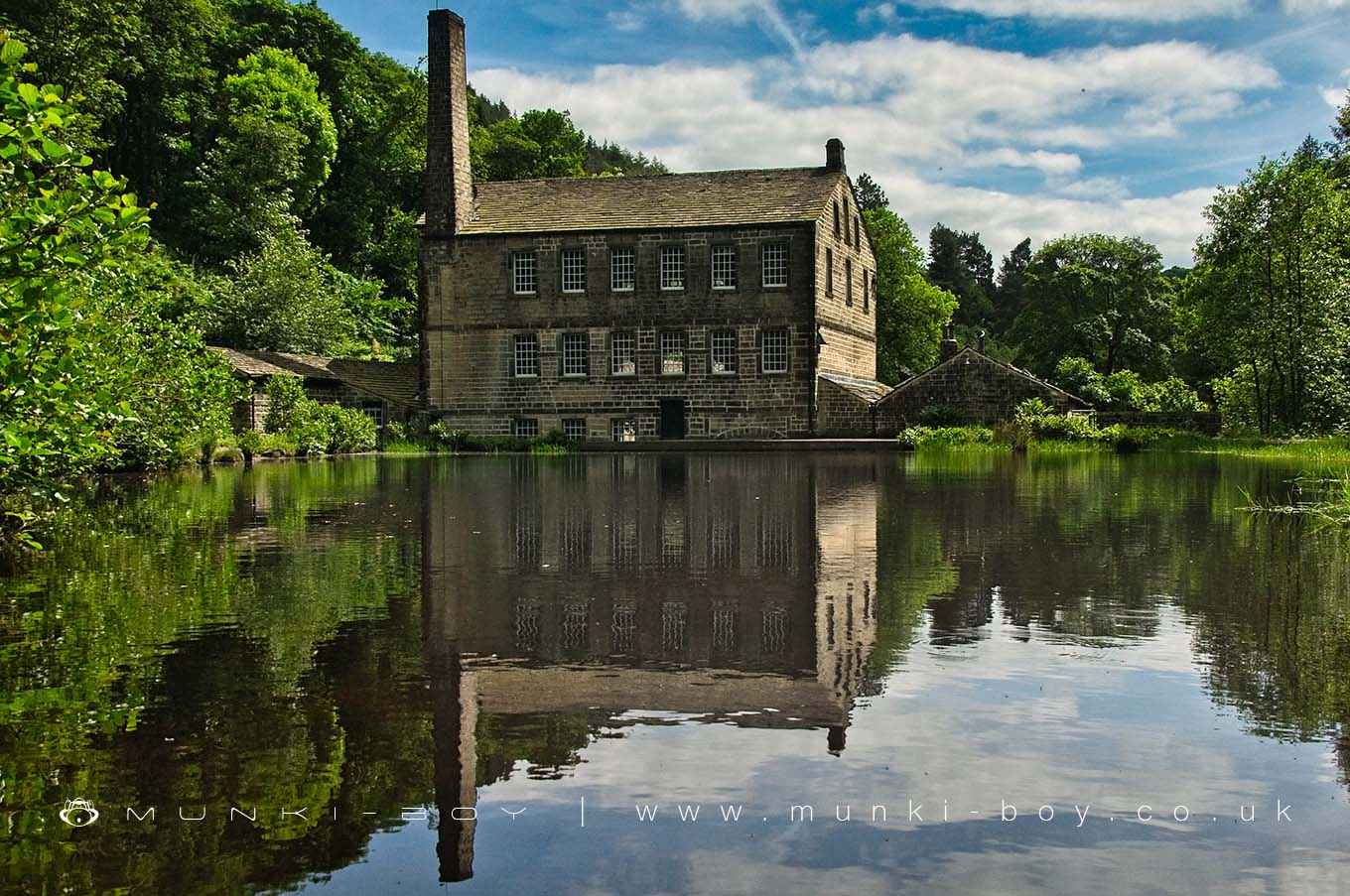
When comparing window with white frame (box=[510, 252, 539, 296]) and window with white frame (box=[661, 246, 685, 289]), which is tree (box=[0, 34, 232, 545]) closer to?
window with white frame (box=[661, 246, 685, 289])

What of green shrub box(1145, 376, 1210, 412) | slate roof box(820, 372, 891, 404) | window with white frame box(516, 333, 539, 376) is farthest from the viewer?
window with white frame box(516, 333, 539, 376)

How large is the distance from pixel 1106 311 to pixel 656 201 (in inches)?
1586

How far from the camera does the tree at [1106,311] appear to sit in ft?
259

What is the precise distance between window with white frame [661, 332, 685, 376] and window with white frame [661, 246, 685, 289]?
1.98m

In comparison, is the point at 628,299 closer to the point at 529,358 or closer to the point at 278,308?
the point at 529,358

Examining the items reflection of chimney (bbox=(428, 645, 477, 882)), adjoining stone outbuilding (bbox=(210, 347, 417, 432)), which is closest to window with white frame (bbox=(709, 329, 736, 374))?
adjoining stone outbuilding (bbox=(210, 347, 417, 432))

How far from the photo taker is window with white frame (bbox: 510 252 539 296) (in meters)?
51.1

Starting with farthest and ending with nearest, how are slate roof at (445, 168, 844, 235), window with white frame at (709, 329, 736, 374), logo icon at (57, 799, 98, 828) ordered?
slate roof at (445, 168, 844, 235) → window with white frame at (709, 329, 736, 374) → logo icon at (57, 799, 98, 828)

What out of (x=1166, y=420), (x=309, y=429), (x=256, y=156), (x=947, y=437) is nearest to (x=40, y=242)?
(x=309, y=429)

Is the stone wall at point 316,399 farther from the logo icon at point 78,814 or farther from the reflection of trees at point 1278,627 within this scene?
the logo icon at point 78,814

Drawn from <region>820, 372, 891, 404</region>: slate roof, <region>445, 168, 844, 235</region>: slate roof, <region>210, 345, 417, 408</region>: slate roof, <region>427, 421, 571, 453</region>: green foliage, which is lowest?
<region>427, 421, 571, 453</region>: green foliage

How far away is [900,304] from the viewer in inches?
2894

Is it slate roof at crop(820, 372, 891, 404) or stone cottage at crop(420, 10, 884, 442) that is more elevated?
stone cottage at crop(420, 10, 884, 442)

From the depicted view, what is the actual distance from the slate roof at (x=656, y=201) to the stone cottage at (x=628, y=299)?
8cm
